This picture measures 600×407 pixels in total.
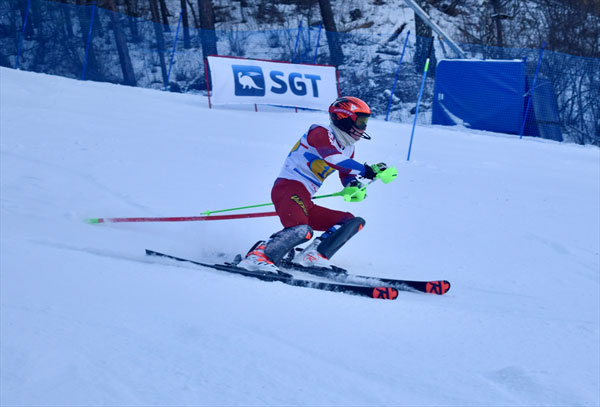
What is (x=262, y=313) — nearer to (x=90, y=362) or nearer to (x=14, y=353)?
(x=90, y=362)

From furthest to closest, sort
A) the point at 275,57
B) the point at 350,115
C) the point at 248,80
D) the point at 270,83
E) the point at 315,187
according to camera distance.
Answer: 1. the point at 275,57
2. the point at 270,83
3. the point at 248,80
4. the point at 315,187
5. the point at 350,115

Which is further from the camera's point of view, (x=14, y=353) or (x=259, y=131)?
(x=259, y=131)

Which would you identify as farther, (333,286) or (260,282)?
(333,286)

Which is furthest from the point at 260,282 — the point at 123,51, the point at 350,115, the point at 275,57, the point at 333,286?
the point at 275,57

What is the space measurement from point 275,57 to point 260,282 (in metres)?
12.9

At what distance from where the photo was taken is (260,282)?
4.03 m

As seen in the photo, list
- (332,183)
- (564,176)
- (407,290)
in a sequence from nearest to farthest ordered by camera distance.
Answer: (407,290) → (332,183) → (564,176)

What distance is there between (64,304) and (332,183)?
5.61 m

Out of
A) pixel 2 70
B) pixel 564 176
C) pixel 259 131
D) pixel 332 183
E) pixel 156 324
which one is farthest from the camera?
pixel 2 70

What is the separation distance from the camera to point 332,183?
8445mm

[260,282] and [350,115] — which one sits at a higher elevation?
[350,115]

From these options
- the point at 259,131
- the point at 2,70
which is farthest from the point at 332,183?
the point at 2,70

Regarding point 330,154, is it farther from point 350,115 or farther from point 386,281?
point 386,281

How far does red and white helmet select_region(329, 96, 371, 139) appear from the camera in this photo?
15.1 feet
